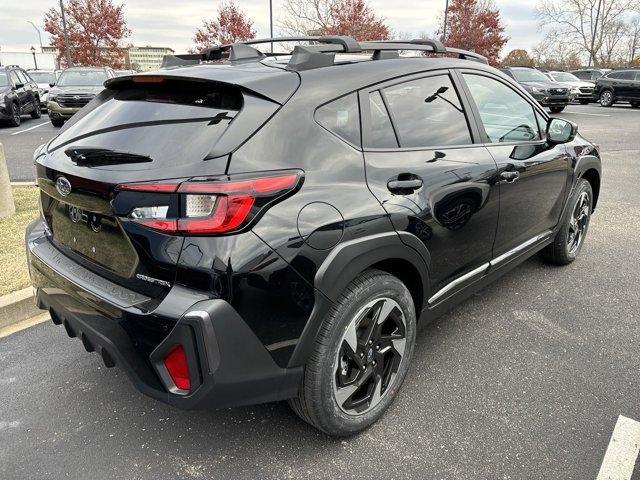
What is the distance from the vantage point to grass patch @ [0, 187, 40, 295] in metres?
3.83

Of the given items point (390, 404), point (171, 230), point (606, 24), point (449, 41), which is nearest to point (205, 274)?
point (171, 230)

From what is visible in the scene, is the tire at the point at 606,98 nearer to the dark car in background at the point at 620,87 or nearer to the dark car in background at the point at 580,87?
the dark car in background at the point at 620,87

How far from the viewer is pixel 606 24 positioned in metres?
52.2

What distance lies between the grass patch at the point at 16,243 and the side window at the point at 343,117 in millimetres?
2830

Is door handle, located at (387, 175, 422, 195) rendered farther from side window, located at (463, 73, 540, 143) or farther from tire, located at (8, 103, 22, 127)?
tire, located at (8, 103, 22, 127)

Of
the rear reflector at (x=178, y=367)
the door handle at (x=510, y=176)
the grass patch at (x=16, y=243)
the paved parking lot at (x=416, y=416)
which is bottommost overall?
the paved parking lot at (x=416, y=416)

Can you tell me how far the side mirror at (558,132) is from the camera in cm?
371

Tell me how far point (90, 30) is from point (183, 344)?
41262 millimetres

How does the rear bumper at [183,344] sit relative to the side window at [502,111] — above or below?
below

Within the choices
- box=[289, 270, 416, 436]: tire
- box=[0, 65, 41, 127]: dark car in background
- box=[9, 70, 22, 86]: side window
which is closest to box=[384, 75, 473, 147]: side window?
box=[289, 270, 416, 436]: tire

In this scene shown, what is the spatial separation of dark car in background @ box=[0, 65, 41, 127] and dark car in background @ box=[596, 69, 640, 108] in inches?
1000

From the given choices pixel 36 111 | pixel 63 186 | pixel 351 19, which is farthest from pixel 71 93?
pixel 351 19

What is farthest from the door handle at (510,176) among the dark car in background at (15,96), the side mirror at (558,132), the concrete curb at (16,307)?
the dark car in background at (15,96)

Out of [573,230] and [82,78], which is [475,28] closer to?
[82,78]
